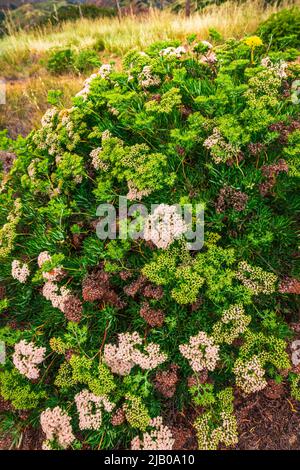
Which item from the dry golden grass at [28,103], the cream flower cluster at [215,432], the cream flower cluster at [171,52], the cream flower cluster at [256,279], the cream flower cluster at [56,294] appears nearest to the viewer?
the cream flower cluster at [215,432]

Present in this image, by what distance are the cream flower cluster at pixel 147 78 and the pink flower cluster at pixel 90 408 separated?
2837 millimetres

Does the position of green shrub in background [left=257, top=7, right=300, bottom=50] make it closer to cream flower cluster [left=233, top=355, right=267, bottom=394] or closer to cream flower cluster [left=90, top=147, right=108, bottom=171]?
cream flower cluster [left=90, top=147, right=108, bottom=171]

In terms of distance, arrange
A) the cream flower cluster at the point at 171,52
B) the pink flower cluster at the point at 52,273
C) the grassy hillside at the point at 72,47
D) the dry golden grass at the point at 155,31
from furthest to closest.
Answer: the dry golden grass at the point at 155,31, the grassy hillside at the point at 72,47, the cream flower cluster at the point at 171,52, the pink flower cluster at the point at 52,273

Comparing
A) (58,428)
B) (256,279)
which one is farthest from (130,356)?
(256,279)

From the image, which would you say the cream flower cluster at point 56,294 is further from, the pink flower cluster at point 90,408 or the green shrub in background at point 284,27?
the green shrub in background at point 284,27

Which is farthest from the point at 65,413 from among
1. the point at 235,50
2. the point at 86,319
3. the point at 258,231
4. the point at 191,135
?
the point at 235,50

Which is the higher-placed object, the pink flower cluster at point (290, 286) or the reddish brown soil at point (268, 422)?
the pink flower cluster at point (290, 286)

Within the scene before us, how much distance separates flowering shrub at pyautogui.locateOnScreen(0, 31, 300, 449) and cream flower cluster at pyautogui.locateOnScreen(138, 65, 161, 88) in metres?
0.03

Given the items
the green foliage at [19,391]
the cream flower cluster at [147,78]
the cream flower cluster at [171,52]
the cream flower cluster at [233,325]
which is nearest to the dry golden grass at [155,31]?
the cream flower cluster at [171,52]

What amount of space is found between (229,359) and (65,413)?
134 cm

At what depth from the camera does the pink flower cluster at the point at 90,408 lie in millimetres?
2547

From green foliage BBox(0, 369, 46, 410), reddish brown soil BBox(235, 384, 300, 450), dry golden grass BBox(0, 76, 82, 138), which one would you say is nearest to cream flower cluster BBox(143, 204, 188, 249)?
reddish brown soil BBox(235, 384, 300, 450)

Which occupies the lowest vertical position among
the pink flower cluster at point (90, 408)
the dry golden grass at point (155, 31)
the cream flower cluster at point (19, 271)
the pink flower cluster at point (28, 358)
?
the pink flower cluster at point (90, 408)

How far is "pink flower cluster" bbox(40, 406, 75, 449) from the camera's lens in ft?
8.52
